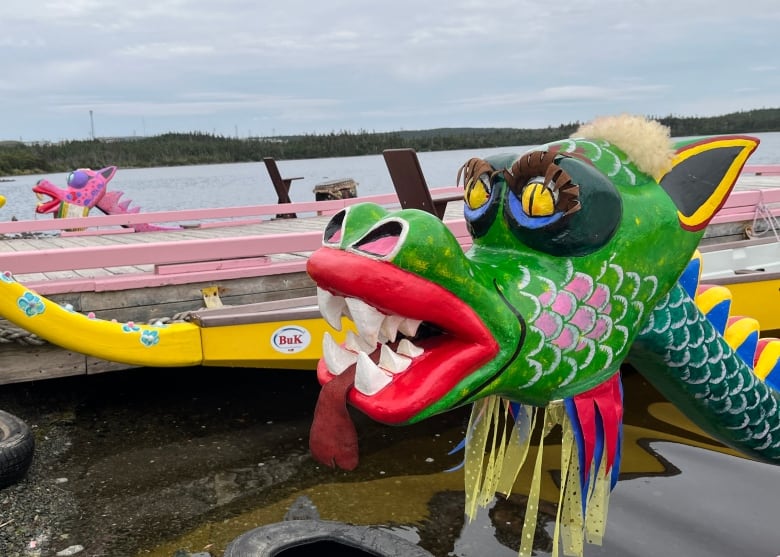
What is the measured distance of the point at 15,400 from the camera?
589 centimetres

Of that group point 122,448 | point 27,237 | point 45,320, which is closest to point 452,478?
point 122,448

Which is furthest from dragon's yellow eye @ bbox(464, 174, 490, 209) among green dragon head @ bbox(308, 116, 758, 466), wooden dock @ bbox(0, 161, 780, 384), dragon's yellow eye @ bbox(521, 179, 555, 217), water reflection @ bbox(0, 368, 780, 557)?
wooden dock @ bbox(0, 161, 780, 384)

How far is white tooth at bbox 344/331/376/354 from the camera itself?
166 cm

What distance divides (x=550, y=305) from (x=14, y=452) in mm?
3771

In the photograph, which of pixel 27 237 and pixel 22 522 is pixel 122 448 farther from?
pixel 27 237

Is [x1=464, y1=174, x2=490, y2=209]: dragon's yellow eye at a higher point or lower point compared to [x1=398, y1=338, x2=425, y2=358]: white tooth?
higher

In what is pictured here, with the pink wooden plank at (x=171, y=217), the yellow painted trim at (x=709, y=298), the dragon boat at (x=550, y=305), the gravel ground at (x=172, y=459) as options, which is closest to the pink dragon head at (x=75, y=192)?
the pink wooden plank at (x=171, y=217)

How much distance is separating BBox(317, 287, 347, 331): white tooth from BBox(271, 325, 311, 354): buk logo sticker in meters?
3.27

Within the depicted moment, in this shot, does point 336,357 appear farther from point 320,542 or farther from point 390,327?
point 320,542

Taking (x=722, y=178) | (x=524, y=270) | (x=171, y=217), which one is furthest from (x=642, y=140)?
(x=171, y=217)

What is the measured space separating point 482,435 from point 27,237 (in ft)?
28.2

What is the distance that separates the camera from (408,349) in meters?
1.63

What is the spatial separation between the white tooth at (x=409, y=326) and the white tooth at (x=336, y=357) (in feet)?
0.42

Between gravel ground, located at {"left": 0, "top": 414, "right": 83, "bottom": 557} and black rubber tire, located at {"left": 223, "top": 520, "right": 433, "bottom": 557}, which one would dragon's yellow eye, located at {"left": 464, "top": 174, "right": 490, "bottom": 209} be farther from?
gravel ground, located at {"left": 0, "top": 414, "right": 83, "bottom": 557}
